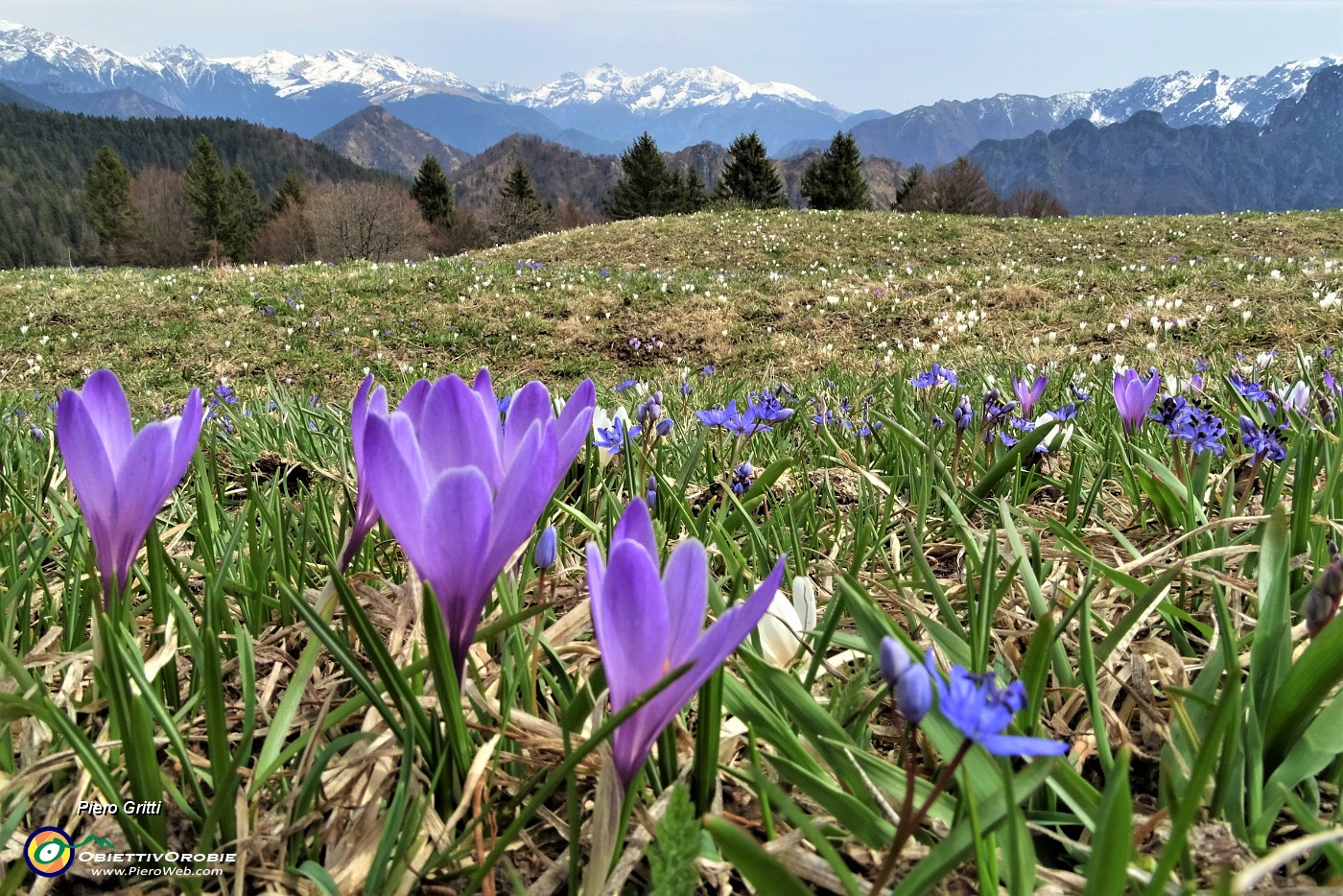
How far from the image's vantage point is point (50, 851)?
79 cm

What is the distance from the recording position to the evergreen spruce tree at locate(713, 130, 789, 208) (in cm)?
4933

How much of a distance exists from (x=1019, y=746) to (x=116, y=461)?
37.0 inches

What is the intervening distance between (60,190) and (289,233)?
81.8 meters

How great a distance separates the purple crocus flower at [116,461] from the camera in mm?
797

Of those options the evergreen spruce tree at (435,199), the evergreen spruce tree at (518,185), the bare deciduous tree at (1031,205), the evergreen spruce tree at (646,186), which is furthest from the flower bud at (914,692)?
the bare deciduous tree at (1031,205)

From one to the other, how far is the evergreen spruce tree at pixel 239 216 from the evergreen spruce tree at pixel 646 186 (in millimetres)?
39136

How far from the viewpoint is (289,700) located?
897 mm

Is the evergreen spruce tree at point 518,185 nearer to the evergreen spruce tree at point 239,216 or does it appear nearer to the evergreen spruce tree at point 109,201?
the evergreen spruce tree at point 239,216

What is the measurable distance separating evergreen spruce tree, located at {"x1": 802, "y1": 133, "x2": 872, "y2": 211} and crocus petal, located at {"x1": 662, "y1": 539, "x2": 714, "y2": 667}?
2100 inches

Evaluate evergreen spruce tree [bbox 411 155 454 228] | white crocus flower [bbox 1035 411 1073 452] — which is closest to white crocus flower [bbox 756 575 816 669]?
white crocus flower [bbox 1035 411 1073 452]

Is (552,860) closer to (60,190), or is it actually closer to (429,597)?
(429,597)

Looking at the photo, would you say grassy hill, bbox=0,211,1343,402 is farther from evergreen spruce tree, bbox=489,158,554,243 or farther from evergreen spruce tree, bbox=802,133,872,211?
evergreen spruce tree, bbox=489,158,554,243

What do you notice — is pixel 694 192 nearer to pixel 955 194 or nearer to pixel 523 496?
pixel 955 194

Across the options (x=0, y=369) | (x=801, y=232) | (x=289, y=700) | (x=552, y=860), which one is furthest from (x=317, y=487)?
(x=801, y=232)
